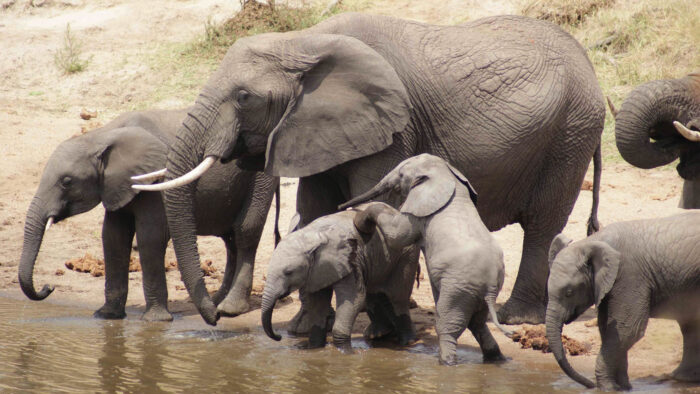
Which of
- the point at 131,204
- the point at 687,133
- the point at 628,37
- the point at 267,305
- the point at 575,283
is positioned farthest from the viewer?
the point at 628,37

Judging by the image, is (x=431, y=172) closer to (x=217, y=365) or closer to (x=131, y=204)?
(x=217, y=365)

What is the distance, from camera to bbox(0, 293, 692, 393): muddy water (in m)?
6.59

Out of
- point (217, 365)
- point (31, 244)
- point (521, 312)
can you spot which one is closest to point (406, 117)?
point (521, 312)

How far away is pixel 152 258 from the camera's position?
8617 mm

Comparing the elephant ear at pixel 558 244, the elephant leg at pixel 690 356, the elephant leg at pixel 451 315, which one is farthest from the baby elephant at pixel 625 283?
the elephant leg at pixel 451 315

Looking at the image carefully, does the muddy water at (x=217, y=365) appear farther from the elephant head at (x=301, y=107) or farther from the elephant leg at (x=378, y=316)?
the elephant head at (x=301, y=107)

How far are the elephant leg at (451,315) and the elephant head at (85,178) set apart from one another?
296cm

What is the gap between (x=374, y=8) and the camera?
1554cm

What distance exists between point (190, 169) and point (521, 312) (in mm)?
2641

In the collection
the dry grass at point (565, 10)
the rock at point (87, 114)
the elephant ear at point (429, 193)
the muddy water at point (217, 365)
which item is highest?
the dry grass at point (565, 10)

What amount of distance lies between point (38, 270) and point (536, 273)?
4771 mm

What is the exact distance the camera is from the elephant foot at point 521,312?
26.7 ft

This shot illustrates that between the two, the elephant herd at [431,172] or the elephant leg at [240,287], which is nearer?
the elephant herd at [431,172]

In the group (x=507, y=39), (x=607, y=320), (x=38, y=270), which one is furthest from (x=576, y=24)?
(x=607, y=320)
